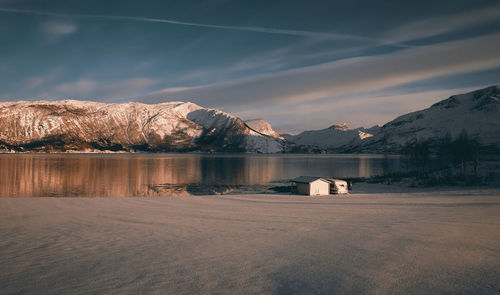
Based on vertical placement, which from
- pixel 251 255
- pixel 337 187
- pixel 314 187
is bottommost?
pixel 337 187

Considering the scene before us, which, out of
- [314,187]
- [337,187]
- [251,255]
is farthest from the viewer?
[337,187]

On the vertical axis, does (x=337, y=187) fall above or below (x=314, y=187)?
below

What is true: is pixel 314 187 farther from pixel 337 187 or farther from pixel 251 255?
pixel 251 255

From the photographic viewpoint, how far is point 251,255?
1191cm

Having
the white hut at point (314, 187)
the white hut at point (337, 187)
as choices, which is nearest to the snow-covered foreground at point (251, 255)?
the white hut at point (314, 187)

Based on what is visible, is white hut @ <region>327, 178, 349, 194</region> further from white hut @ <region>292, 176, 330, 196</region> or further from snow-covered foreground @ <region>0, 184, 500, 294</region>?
snow-covered foreground @ <region>0, 184, 500, 294</region>

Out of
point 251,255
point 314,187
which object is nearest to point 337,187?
point 314,187

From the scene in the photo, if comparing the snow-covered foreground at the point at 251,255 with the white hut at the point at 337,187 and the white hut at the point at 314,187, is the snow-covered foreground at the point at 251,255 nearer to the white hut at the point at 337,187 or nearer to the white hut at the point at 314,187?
the white hut at the point at 314,187

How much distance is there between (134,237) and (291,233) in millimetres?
8870

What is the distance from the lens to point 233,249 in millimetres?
12828

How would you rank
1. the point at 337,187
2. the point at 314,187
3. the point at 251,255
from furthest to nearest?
1. the point at 337,187
2. the point at 314,187
3. the point at 251,255

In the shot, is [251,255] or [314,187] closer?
[251,255]

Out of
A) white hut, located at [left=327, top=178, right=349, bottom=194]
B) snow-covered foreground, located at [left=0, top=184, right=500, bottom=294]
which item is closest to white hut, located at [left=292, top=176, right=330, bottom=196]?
white hut, located at [left=327, top=178, right=349, bottom=194]

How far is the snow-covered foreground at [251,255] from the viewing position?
876 cm
